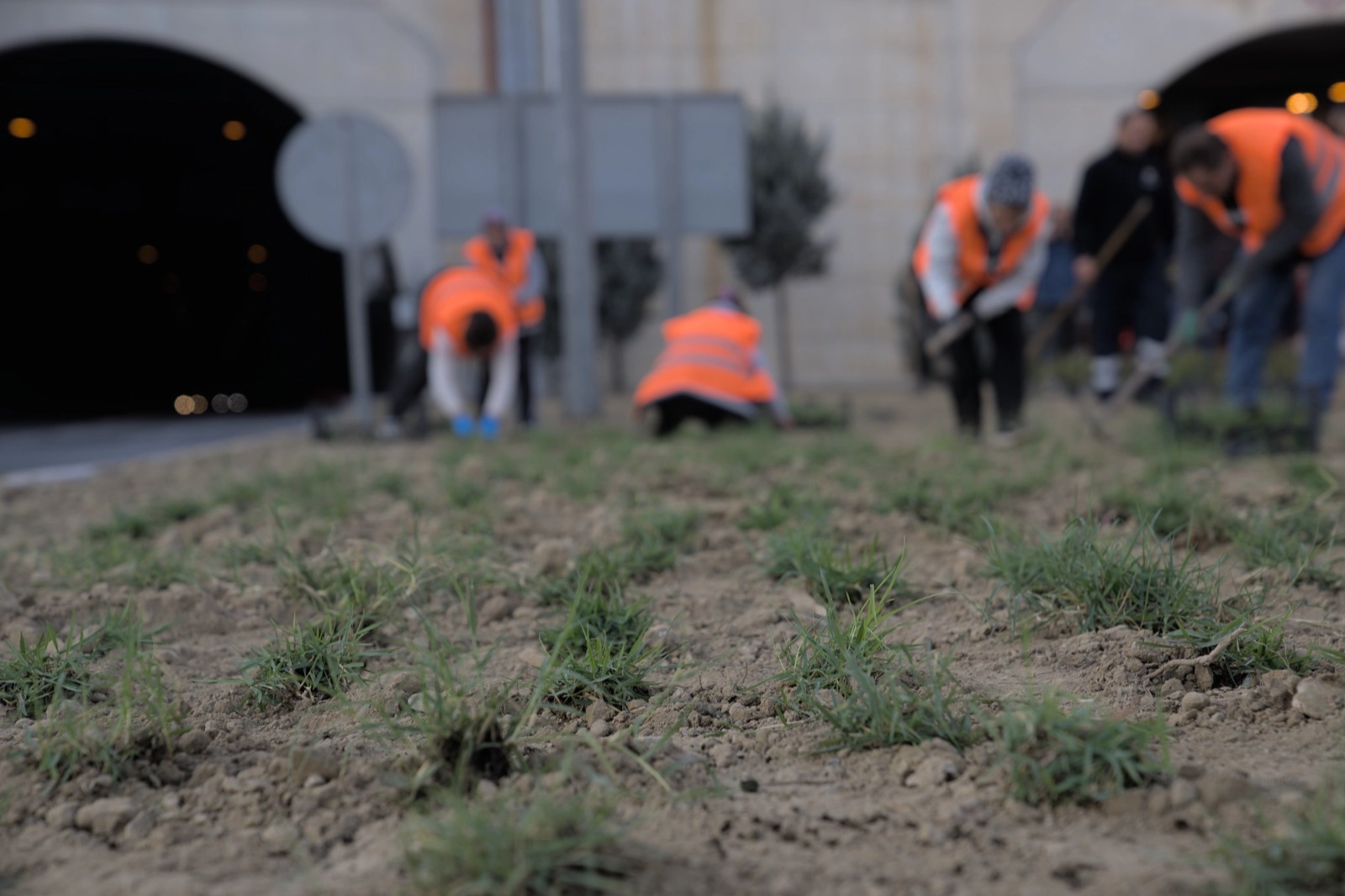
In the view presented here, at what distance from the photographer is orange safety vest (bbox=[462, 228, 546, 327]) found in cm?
859

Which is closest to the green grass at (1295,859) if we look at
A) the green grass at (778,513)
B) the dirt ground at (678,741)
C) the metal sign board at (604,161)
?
the dirt ground at (678,741)

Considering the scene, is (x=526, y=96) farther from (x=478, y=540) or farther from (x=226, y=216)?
(x=226, y=216)

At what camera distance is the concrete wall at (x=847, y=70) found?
15.6 m

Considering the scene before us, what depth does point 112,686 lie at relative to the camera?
6.63ft

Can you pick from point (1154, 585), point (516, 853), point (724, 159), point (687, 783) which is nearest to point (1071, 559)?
point (1154, 585)

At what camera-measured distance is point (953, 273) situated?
6207 millimetres

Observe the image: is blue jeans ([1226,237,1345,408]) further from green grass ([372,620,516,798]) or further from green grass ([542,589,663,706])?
green grass ([372,620,516,798])

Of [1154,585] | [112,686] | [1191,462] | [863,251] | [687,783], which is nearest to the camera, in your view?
[687,783]

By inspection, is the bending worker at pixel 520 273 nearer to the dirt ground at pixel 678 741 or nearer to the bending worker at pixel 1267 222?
the bending worker at pixel 1267 222

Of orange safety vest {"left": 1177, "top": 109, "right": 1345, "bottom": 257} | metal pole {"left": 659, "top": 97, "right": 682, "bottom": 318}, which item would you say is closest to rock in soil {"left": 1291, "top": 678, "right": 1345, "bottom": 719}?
orange safety vest {"left": 1177, "top": 109, "right": 1345, "bottom": 257}

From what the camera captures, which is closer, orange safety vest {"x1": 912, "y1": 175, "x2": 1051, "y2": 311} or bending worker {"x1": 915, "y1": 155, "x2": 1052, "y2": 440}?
bending worker {"x1": 915, "y1": 155, "x2": 1052, "y2": 440}

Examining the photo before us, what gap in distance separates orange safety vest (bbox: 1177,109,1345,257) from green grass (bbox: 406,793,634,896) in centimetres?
472

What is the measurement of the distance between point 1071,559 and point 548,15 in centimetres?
872

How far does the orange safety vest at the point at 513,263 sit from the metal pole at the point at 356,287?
83 cm
